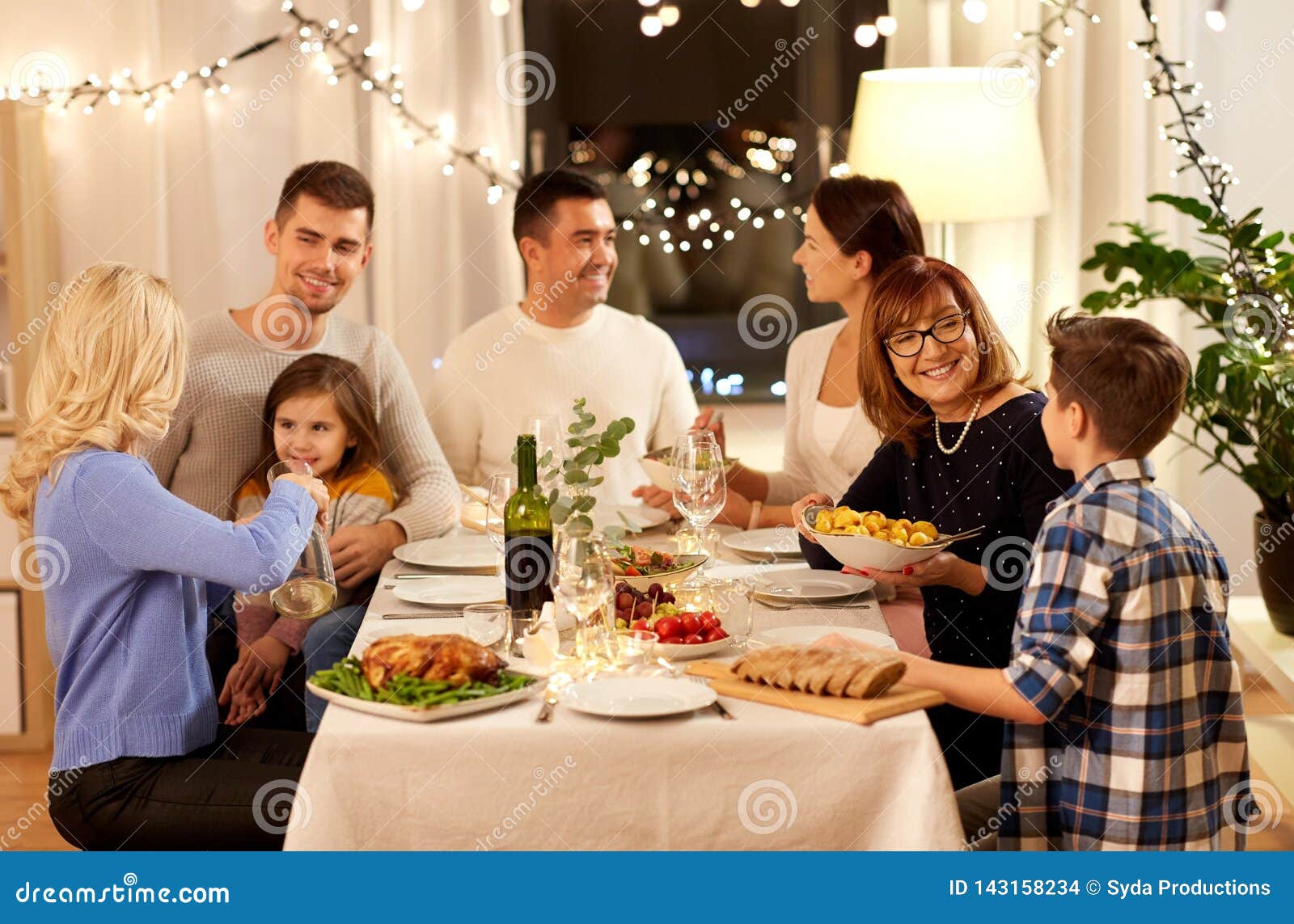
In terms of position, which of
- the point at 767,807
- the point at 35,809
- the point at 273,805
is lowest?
the point at 35,809

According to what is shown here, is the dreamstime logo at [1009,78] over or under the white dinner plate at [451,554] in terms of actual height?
over

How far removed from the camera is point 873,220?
2.99 m

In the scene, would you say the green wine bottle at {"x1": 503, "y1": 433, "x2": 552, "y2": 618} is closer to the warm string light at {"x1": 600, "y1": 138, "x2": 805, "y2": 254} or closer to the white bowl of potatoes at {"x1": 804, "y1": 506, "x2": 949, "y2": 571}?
the white bowl of potatoes at {"x1": 804, "y1": 506, "x2": 949, "y2": 571}

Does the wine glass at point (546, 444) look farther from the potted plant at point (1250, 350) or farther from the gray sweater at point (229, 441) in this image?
the potted plant at point (1250, 350)

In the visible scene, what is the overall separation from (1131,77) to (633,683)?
9.95ft

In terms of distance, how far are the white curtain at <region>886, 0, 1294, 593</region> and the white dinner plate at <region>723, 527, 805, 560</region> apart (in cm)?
169

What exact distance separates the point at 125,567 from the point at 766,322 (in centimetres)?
272

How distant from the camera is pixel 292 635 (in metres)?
2.66

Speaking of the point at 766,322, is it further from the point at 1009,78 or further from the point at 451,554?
the point at 451,554

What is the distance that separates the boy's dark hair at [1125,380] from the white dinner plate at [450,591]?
0.90m

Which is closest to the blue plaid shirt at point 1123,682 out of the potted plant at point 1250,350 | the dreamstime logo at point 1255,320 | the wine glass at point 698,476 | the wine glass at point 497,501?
the wine glass at point 698,476

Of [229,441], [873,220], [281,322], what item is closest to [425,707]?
[229,441]

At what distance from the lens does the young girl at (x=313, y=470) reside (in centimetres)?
264

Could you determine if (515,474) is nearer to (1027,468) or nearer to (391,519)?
(391,519)
